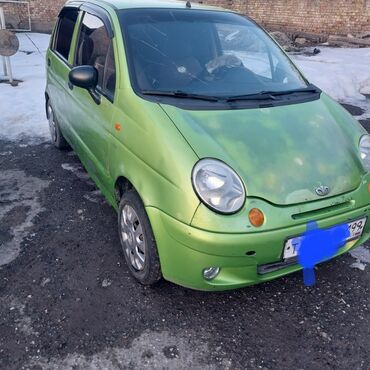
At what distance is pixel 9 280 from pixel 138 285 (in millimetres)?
854

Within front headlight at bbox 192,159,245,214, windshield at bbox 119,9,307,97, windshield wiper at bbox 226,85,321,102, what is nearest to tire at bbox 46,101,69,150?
windshield at bbox 119,9,307,97

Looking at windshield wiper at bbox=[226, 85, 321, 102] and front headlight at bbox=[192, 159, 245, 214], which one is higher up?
windshield wiper at bbox=[226, 85, 321, 102]

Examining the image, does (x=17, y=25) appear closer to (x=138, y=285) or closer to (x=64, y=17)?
(x=64, y=17)

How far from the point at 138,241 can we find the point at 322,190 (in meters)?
1.15

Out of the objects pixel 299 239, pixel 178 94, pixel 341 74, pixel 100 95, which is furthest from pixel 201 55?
pixel 341 74

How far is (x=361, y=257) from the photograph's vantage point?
115 inches

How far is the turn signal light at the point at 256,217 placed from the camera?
199 cm

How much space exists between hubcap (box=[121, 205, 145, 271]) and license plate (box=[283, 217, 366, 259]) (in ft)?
2.76

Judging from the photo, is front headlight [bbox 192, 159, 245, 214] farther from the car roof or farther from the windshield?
the car roof

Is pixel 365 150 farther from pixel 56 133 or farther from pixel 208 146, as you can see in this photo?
pixel 56 133

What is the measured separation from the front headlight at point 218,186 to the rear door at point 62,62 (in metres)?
2.14

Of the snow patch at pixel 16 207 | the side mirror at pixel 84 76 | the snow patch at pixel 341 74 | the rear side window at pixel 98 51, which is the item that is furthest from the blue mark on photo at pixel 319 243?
the snow patch at pixel 341 74

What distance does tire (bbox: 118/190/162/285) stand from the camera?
90.0 inches

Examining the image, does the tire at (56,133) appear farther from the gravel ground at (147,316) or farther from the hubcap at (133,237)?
the hubcap at (133,237)
